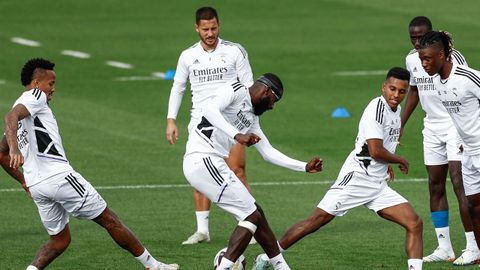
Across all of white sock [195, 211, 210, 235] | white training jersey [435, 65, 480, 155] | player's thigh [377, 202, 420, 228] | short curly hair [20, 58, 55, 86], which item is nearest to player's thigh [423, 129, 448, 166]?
white training jersey [435, 65, 480, 155]

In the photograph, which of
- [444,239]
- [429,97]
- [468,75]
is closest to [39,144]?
[468,75]

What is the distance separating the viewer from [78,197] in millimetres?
13820

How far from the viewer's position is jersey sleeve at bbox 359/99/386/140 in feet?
46.1

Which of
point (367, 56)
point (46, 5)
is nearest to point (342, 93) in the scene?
point (367, 56)

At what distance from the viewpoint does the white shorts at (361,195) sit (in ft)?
46.8

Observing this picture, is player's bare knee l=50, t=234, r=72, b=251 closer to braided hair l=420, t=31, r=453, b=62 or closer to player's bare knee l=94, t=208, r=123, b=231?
player's bare knee l=94, t=208, r=123, b=231

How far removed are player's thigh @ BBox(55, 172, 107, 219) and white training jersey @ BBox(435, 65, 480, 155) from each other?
374 cm

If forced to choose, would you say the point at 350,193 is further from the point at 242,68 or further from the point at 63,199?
the point at 242,68

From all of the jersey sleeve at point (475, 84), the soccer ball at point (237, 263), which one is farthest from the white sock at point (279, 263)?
the jersey sleeve at point (475, 84)

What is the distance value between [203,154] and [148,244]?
2798mm

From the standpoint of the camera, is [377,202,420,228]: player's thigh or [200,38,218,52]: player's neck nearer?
[377,202,420,228]: player's thigh

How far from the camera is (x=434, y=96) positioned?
15.5 meters

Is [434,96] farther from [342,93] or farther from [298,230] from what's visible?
[342,93]

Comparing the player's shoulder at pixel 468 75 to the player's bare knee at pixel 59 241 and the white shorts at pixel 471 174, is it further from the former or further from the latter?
the player's bare knee at pixel 59 241
